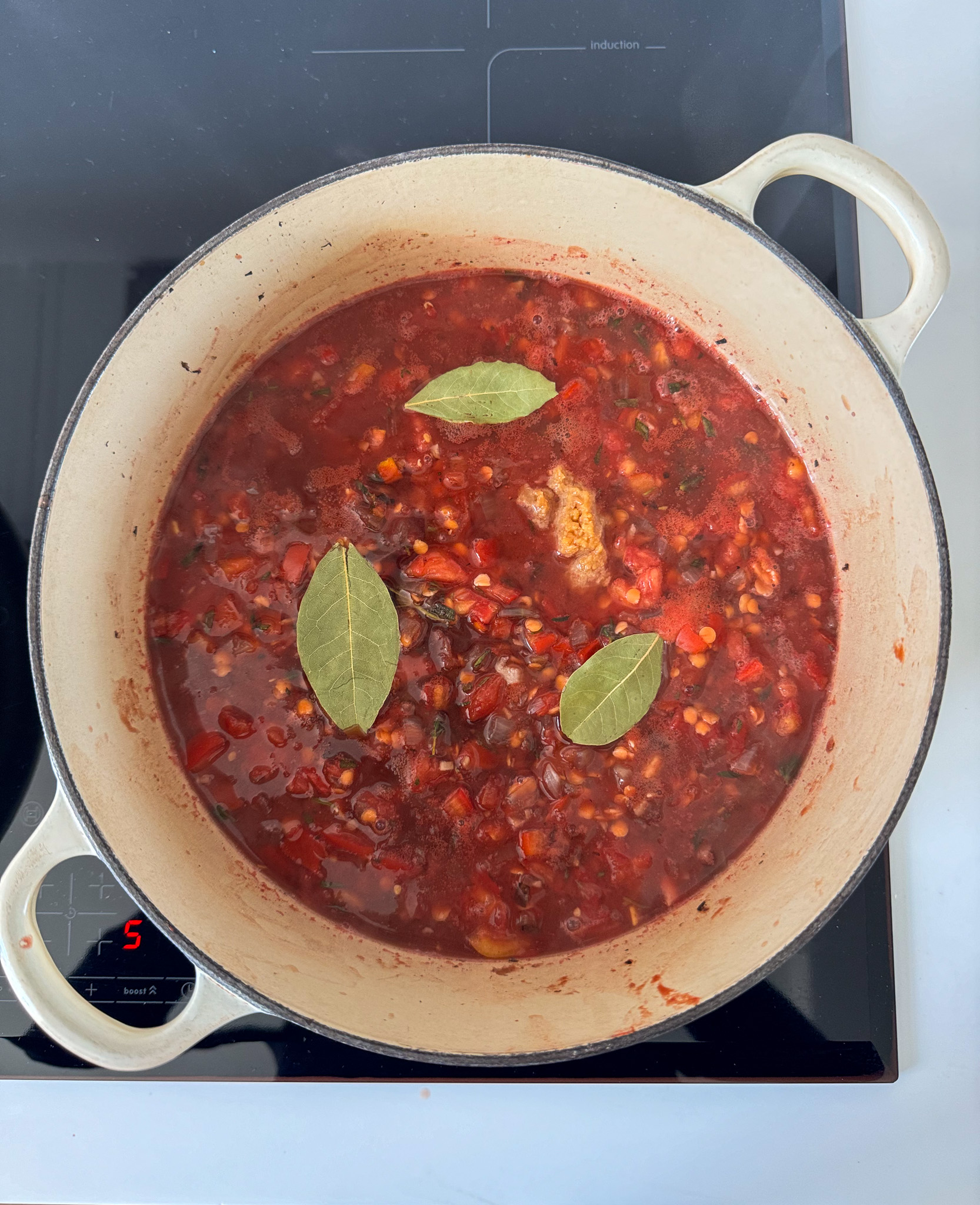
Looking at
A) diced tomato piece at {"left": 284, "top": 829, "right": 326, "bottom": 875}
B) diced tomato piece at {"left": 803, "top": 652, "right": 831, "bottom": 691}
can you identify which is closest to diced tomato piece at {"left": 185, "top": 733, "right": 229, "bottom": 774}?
diced tomato piece at {"left": 284, "top": 829, "right": 326, "bottom": 875}

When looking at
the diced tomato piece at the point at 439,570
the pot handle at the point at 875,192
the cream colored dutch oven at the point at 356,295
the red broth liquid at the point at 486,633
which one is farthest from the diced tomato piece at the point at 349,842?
the pot handle at the point at 875,192

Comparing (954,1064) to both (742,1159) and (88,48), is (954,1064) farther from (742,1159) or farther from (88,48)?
(88,48)

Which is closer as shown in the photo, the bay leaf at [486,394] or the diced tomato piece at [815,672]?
the bay leaf at [486,394]

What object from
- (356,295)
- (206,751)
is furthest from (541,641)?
(356,295)

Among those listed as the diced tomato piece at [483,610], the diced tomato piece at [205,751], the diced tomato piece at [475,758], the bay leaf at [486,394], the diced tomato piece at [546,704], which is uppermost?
the bay leaf at [486,394]

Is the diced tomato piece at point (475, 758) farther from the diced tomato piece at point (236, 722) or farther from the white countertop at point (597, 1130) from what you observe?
the white countertop at point (597, 1130)

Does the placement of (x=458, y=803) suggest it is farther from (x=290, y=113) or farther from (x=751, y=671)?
(x=290, y=113)
